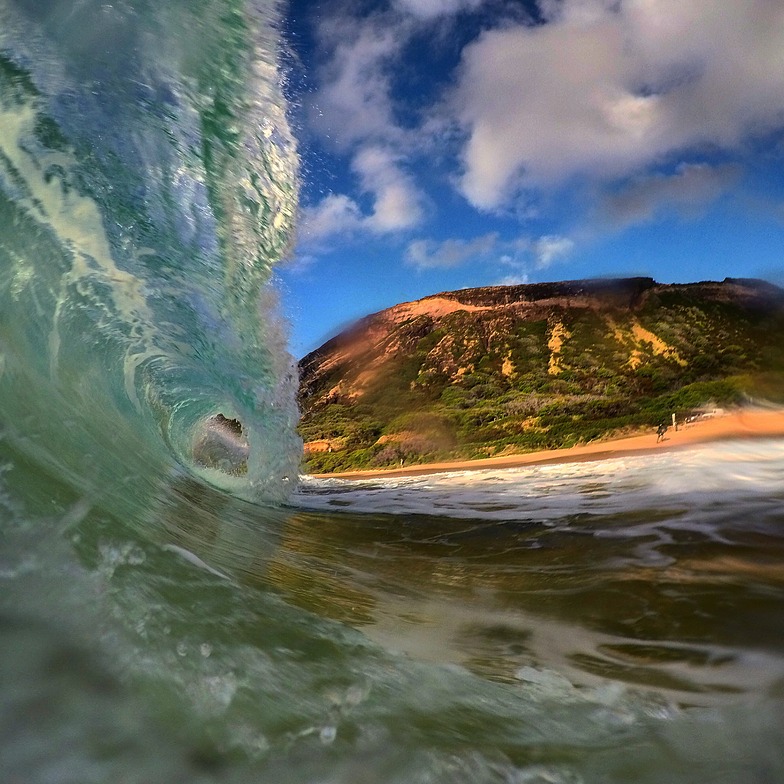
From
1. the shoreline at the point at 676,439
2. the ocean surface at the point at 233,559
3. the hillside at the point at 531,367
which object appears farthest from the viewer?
the hillside at the point at 531,367

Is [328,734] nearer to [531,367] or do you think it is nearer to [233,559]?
[233,559]

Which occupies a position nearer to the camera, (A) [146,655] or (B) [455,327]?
(A) [146,655]

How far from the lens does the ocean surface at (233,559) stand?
1.12m

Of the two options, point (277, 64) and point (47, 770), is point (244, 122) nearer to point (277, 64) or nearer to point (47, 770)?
point (277, 64)

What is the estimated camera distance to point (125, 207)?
4.69 metres

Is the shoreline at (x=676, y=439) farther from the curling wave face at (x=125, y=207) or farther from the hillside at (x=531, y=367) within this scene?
the curling wave face at (x=125, y=207)

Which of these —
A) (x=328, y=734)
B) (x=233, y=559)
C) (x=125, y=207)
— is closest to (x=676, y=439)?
(x=125, y=207)

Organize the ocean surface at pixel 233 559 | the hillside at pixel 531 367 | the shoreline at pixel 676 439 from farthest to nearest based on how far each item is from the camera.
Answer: the hillside at pixel 531 367 < the shoreline at pixel 676 439 < the ocean surface at pixel 233 559

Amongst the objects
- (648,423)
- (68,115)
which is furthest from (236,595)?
(648,423)

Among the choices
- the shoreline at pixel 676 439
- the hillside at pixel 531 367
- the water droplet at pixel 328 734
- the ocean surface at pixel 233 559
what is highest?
the hillside at pixel 531 367

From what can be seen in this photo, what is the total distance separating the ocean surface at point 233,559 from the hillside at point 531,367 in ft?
93.8

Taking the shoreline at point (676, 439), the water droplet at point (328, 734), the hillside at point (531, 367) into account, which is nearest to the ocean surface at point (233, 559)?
the water droplet at point (328, 734)

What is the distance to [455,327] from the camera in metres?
56.8

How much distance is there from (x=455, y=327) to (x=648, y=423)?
2825 centimetres
